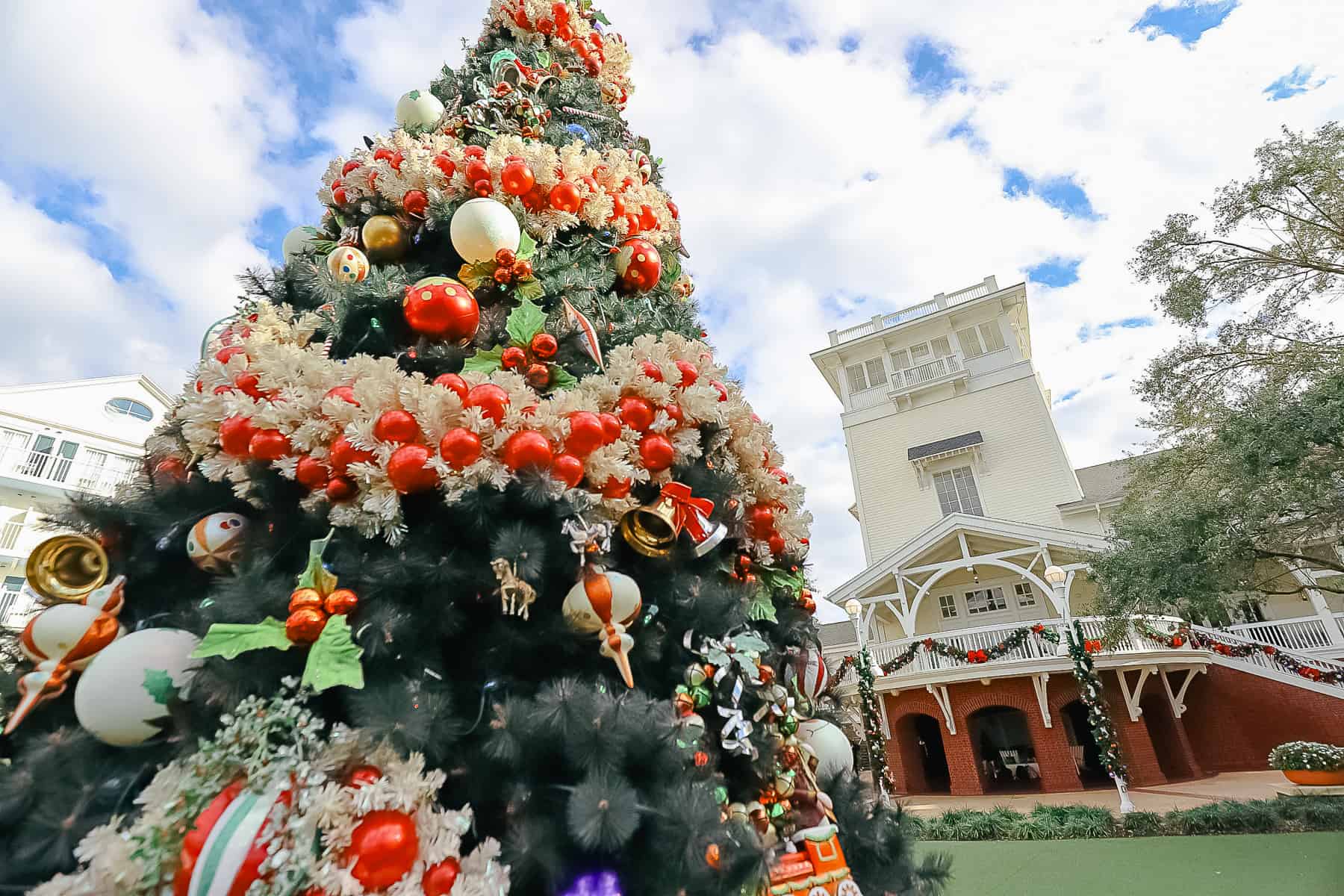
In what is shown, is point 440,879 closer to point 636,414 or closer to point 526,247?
point 636,414

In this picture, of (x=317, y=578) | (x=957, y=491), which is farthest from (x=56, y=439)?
(x=957, y=491)

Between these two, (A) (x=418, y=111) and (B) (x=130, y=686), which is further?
(A) (x=418, y=111)

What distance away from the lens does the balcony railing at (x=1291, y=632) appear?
37.9ft

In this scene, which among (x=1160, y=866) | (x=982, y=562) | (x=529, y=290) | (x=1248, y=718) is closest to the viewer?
(x=529, y=290)

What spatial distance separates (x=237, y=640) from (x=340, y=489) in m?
0.39

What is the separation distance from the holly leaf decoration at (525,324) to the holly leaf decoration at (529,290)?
24 centimetres

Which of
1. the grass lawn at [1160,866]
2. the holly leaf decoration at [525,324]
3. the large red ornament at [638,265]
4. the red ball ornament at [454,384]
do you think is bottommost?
the grass lawn at [1160,866]

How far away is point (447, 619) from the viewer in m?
1.38

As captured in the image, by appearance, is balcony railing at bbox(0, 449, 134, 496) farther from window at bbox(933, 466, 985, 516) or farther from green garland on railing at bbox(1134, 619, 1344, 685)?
green garland on railing at bbox(1134, 619, 1344, 685)

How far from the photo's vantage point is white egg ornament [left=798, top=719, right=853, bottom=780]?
77.9 inches

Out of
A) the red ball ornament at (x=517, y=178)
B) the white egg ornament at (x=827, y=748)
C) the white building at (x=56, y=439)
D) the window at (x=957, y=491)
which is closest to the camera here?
the white egg ornament at (x=827, y=748)

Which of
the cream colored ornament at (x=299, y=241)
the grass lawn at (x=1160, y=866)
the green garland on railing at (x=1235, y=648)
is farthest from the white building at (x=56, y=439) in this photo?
the green garland on railing at (x=1235, y=648)

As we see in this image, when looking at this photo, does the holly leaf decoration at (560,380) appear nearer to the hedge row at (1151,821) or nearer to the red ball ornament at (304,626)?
the red ball ornament at (304,626)

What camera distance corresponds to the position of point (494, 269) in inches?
83.7
